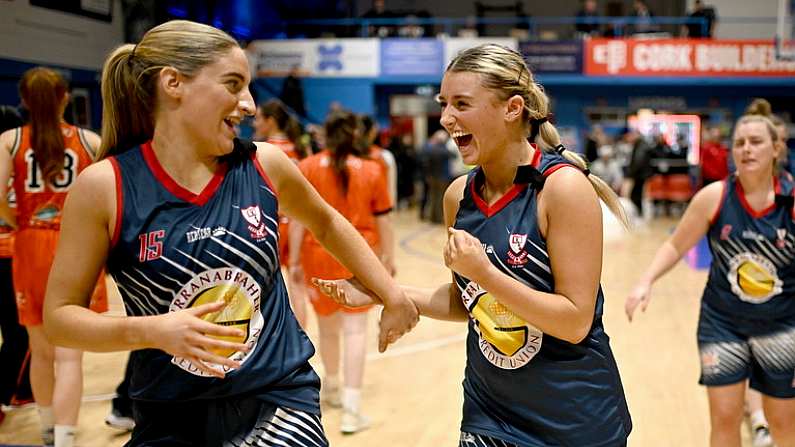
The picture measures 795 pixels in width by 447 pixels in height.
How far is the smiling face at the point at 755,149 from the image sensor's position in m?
3.71

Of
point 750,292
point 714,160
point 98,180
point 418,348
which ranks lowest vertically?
point 418,348

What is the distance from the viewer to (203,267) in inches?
82.1

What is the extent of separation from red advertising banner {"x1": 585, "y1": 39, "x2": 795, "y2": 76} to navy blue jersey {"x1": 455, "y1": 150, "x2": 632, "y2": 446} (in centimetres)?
1768

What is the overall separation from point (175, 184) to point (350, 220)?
311 cm

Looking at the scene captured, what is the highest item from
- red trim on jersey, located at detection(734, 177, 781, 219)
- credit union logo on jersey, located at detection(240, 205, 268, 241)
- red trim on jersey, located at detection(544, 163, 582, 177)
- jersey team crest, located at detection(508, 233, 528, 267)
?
red trim on jersey, located at detection(544, 163, 582, 177)

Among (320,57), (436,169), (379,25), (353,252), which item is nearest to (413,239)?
(436,169)

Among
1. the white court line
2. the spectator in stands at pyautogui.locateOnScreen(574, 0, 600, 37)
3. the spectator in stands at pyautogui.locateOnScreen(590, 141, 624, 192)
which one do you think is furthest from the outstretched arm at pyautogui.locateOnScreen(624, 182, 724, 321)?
the spectator in stands at pyautogui.locateOnScreen(574, 0, 600, 37)

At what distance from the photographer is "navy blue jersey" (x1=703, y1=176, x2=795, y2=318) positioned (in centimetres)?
371

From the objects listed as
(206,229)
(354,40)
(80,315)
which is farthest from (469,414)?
(354,40)

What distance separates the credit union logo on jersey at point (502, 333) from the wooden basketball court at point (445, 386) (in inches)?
103

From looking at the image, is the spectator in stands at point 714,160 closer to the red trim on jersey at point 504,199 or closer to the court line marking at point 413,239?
the court line marking at point 413,239

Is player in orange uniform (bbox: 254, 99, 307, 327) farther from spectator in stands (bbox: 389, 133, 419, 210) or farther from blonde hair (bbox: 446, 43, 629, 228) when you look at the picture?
spectator in stands (bbox: 389, 133, 419, 210)

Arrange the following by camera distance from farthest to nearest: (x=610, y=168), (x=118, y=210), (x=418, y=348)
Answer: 1. (x=610, y=168)
2. (x=418, y=348)
3. (x=118, y=210)

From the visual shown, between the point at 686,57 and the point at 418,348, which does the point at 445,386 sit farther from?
the point at 686,57
